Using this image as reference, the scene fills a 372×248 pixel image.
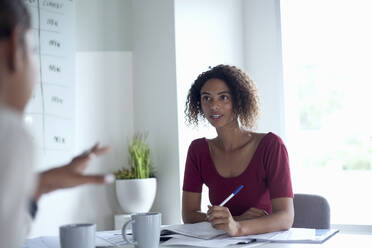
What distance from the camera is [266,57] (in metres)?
3.47

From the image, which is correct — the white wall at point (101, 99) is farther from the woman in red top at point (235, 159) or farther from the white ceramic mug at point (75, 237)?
the white ceramic mug at point (75, 237)

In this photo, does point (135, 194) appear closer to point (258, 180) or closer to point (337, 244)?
point (258, 180)

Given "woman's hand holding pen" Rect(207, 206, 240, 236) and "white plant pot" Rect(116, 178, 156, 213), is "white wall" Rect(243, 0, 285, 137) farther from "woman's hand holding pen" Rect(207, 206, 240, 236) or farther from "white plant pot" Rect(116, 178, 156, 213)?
"woman's hand holding pen" Rect(207, 206, 240, 236)

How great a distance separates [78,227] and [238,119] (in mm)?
1316

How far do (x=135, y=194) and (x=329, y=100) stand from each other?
1.53m

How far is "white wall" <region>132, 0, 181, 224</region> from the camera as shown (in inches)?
123

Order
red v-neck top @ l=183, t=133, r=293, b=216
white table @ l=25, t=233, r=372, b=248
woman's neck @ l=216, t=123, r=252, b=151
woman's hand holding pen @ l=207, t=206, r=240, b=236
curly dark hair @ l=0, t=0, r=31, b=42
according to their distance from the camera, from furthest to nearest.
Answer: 1. woman's neck @ l=216, t=123, r=252, b=151
2. red v-neck top @ l=183, t=133, r=293, b=216
3. woman's hand holding pen @ l=207, t=206, r=240, b=236
4. white table @ l=25, t=233, r=372, b=248
5. curly dark hair @ l=0, t=0, r=31, b=42

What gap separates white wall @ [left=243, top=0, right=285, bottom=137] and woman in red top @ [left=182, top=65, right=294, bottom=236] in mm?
1119

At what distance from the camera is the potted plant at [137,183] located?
295cm

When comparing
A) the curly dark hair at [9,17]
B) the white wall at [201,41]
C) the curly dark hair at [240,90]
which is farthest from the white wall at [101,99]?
the curly dark hair at [9,17]

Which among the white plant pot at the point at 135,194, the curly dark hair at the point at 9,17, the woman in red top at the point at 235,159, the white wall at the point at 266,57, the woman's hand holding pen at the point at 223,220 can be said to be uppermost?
the white wall at the point at 266,57

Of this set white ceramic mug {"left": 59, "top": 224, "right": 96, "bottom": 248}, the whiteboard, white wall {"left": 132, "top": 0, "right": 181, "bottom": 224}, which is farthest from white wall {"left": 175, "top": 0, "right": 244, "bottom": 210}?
white ceramic mug {"left": 59, "top": 224, "right": 96, "bottom": 248}

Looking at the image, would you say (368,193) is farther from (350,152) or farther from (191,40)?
(191,40)

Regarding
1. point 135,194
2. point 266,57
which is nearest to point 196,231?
point 135,194
